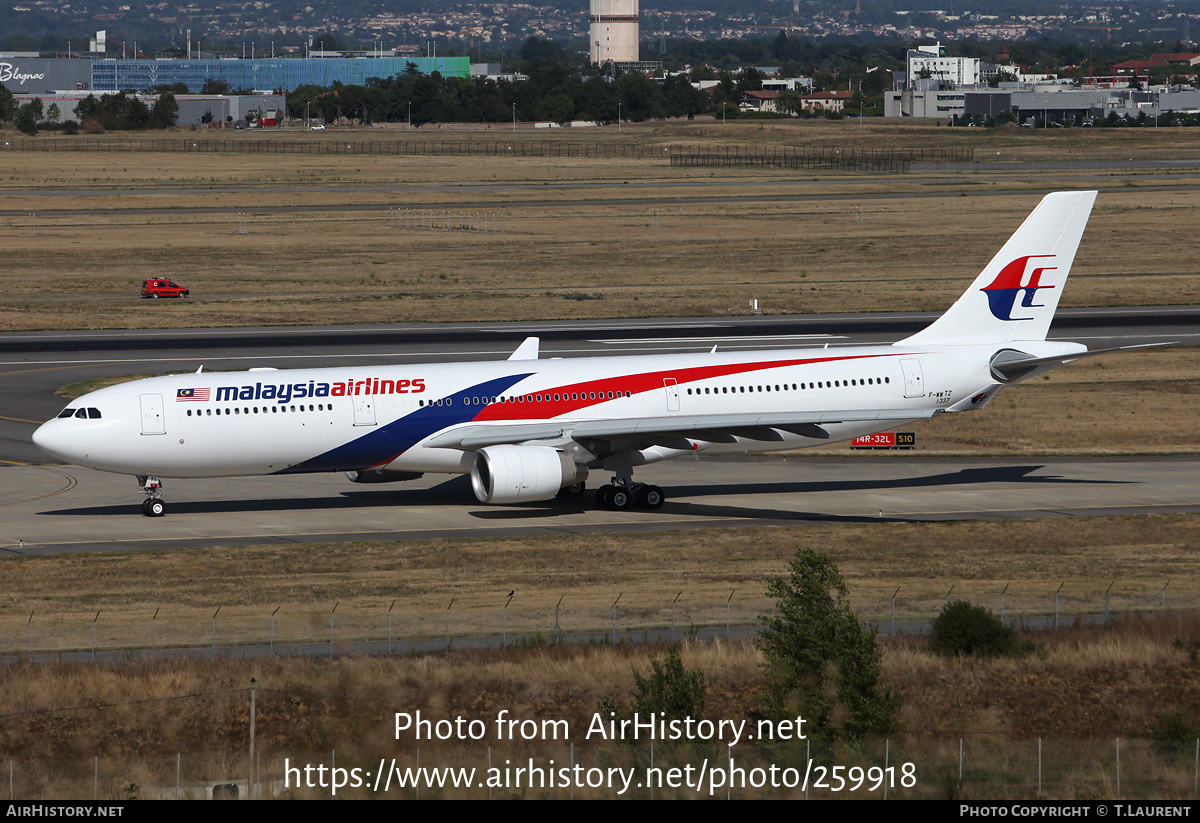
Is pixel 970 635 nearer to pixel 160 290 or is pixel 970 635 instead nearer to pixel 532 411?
pixel 532 411

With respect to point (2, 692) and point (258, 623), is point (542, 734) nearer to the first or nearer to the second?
point (258, 623)

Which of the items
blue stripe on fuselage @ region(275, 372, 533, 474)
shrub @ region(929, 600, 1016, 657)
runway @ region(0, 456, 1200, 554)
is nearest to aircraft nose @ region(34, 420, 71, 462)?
runway @ region(0, 456, 1200, 554)

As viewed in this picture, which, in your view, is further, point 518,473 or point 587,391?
point 587,391

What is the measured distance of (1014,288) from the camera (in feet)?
173

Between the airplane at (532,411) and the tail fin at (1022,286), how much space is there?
0.10 metres

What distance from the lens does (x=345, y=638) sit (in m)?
34.1

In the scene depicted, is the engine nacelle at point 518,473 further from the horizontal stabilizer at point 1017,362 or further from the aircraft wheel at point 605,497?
Result: the horizontal stabilizer at point 1017,362

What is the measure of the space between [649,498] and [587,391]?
14.4 feet

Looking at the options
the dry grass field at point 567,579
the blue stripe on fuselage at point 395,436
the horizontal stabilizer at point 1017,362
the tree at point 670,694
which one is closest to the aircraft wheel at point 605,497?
the dry grass field at point 567,579

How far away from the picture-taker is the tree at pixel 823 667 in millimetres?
28797

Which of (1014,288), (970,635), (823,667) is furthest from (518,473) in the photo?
(1014,288)

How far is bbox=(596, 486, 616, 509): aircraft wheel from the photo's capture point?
49.6 meters

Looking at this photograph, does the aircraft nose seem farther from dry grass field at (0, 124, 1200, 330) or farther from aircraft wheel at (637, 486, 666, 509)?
dry grass field at (0, 124, 1200, 330)

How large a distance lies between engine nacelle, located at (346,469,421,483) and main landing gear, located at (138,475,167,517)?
21.5ft
